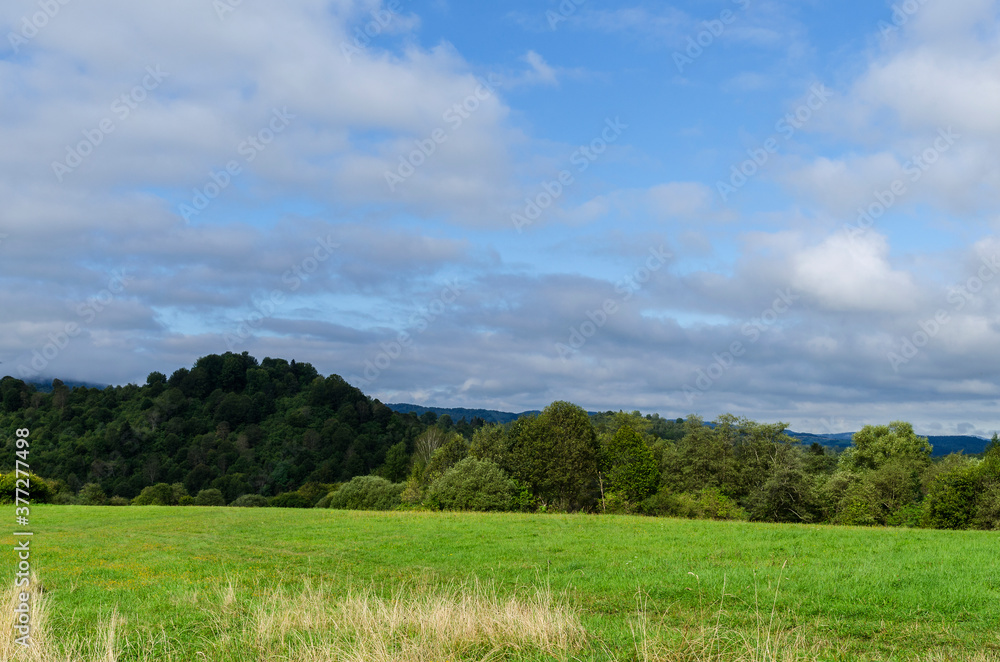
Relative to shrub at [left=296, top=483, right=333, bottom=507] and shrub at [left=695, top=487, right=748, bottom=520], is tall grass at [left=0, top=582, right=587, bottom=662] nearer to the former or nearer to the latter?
shrub at [left=695, top=487, right=748, bottom=520]

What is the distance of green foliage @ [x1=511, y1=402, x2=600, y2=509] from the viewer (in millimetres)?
56750

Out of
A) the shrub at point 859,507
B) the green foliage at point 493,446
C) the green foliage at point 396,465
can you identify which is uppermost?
the green foliage at point 493,446

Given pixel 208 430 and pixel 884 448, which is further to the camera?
pixel 208 430

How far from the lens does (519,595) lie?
1266 centimetres

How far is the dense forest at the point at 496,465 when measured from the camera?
170 ft

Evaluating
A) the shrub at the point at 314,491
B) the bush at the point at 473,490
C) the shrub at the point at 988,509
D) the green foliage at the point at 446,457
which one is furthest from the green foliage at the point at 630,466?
the shrub at the point at 314,491

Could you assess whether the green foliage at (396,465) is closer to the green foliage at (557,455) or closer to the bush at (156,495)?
the bush at (156,495)

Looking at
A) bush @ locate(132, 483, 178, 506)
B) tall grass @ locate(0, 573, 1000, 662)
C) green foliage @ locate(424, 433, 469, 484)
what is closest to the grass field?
tall grass @ locate(0, 573, 1000, 662)

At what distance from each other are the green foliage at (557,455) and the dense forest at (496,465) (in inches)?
5.0

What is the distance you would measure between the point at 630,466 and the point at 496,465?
14046 millimetres

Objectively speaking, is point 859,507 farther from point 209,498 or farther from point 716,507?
point 209,498

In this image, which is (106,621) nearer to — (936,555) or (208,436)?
(936,555)

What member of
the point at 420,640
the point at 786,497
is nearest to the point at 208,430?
the point at 786,497

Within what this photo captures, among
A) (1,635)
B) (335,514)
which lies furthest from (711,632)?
(335,514)
